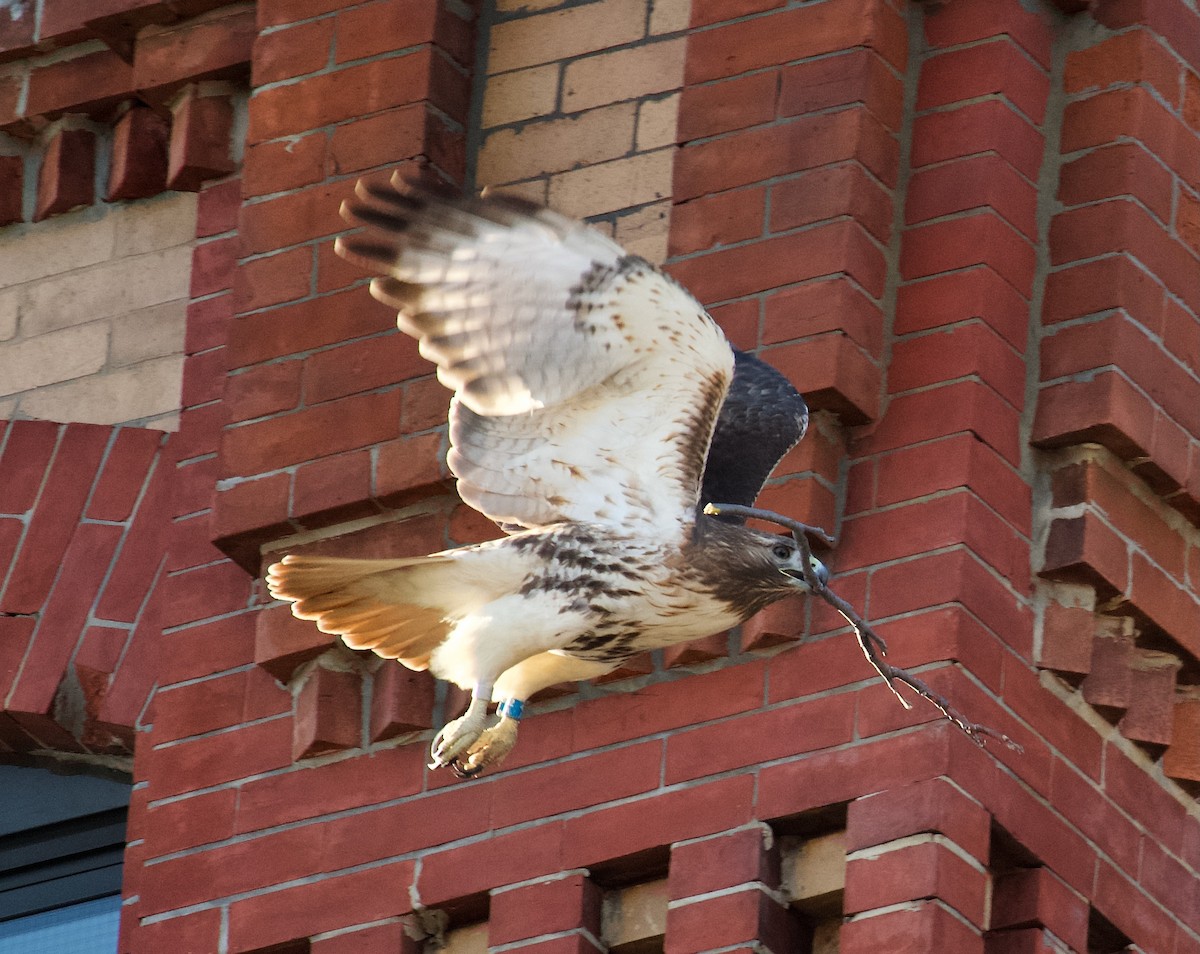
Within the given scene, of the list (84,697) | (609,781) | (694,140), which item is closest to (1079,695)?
(609,781)

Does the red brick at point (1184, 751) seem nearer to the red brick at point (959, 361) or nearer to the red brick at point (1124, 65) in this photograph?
the red brick at point (959, 361)

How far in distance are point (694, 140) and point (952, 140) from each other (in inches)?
18.8

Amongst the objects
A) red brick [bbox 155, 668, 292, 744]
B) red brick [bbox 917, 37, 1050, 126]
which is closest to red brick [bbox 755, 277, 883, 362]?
red brick [bbox 917, 37, 1050, 126]

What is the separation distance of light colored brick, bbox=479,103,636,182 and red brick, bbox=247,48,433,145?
193 millimetres

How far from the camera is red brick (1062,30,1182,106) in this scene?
21.8ft

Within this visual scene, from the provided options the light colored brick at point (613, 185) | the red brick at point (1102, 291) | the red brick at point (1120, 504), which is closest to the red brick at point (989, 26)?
the red brick at point (1102, 291)

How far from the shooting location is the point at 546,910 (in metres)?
6.00

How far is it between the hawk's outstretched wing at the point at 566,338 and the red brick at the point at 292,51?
6.01 feet

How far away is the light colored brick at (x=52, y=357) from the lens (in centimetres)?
727

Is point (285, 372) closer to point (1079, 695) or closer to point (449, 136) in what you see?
point (449, 136)

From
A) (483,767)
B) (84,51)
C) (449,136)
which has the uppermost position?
(84,51)

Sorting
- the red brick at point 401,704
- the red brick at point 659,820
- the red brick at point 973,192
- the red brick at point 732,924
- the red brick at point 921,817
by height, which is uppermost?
the red brick at point 973,192

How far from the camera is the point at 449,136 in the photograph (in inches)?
268

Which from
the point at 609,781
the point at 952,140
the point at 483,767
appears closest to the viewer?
the point at 483,767
